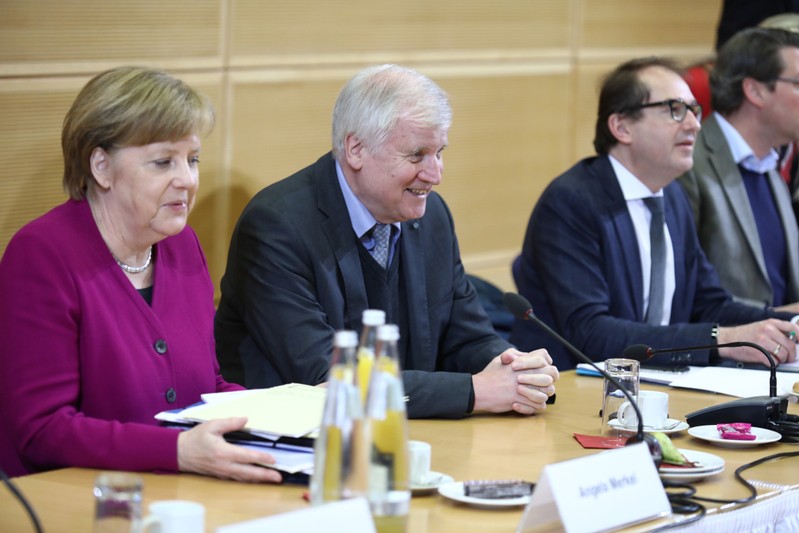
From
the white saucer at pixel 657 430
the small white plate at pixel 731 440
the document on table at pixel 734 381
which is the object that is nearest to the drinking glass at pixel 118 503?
the white saucer at pixel 657 430

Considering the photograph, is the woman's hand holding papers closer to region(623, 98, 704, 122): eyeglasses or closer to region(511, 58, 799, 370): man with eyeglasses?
region(511, 58, 799, 370): man with eyeglasses

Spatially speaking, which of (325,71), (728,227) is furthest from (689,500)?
(325,71)

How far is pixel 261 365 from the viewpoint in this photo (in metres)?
2.87

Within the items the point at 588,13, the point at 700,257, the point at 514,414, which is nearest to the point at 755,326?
the point at 700,257

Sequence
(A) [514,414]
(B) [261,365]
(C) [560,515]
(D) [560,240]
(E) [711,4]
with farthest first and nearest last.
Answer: (E) [711,4], (D) [560,240], (B) [261,365], (A) [514,414], (C) [560,515]

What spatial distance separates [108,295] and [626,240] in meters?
1.71

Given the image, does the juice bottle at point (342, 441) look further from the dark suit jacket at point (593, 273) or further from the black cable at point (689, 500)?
the dark suit jacket at point (593, 273)

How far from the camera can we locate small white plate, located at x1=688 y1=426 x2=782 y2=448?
2.43 meters

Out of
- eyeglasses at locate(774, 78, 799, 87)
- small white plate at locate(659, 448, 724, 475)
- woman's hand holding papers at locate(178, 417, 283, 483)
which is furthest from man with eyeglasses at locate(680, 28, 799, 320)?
woman's hand holding papers at locate(178, 417, 283, 483)

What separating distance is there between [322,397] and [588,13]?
3.35 meters

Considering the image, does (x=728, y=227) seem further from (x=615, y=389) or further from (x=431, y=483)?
(x=431, y=483)

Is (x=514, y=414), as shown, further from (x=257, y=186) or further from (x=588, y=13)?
(x=588, y=13)

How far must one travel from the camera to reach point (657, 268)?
11.8ft

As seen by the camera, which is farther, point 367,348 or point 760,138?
point 760,138
